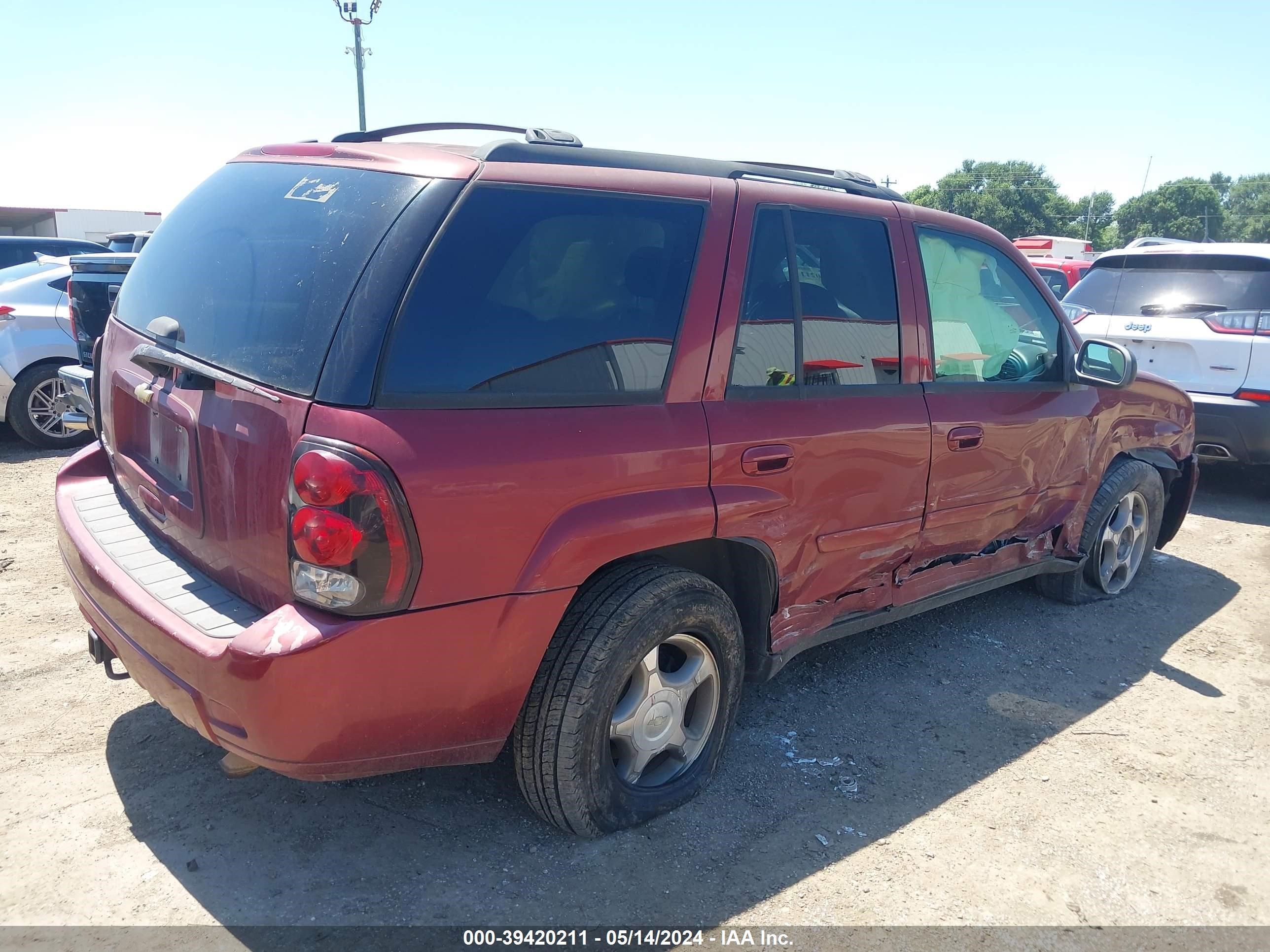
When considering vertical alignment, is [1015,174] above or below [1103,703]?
above

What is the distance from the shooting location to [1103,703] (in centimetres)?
388

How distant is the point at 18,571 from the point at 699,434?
3.95 m

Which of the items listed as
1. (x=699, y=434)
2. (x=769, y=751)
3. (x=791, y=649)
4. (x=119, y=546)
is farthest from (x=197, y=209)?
(x=769, y=751)

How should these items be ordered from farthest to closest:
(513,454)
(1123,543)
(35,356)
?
(35,356) → (1123,543) → (513,454)

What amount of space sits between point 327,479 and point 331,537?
0.44 ft

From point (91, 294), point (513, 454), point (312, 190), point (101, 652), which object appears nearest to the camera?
point (513, 454)

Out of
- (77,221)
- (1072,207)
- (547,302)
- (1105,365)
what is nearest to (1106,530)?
(1105,365)

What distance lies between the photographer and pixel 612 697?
2617mm

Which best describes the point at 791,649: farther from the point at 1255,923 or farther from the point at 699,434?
the point at 1255,923

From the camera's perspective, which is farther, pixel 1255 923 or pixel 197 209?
pixel 197 209

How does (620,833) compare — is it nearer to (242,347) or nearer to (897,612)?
(897,612)

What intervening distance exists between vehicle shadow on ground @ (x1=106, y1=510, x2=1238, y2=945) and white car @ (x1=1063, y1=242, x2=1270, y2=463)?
328 centimetres

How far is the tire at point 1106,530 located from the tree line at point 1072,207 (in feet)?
236

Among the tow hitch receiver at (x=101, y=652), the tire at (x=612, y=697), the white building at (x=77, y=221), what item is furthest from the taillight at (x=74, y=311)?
the white building at (x=77, y=221)
